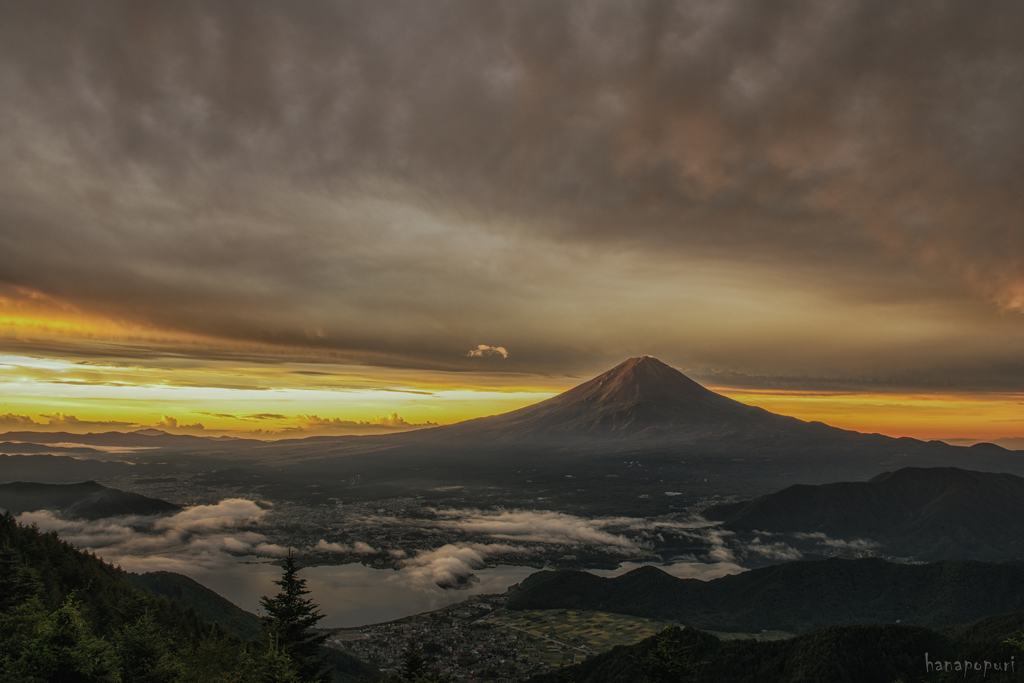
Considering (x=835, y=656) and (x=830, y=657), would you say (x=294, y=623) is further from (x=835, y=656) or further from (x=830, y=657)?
(x=835, y=656)

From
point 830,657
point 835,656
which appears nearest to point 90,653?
point 830,657

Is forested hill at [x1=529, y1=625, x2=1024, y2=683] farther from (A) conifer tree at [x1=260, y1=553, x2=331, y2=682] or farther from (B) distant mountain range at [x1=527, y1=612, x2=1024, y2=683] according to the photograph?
(A) conifer tree at [x1=260, y1=553, x2=331, y2=682]

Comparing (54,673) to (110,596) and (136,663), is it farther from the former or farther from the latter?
(110,596)

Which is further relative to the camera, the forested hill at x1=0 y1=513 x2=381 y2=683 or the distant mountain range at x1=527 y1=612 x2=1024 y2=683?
the distant mountain range at x1=527 y1=612 x2=1024 y2=683

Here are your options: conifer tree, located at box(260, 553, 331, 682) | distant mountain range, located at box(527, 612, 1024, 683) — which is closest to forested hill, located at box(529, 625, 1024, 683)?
distant mountain range, located at box(527, 612, 1024, 683)

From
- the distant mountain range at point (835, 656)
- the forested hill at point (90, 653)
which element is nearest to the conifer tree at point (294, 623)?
the forested hill at point (90, 653)

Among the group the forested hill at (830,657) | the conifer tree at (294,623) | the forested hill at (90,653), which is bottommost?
the forested hill at (830,657)

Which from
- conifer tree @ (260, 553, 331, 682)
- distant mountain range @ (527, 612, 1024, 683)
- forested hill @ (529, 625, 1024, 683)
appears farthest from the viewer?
distant mountain range @ (527, 612, 1024, 683)

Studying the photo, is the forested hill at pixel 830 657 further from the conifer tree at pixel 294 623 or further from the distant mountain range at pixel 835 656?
the conifer tree at pixel 294 623
